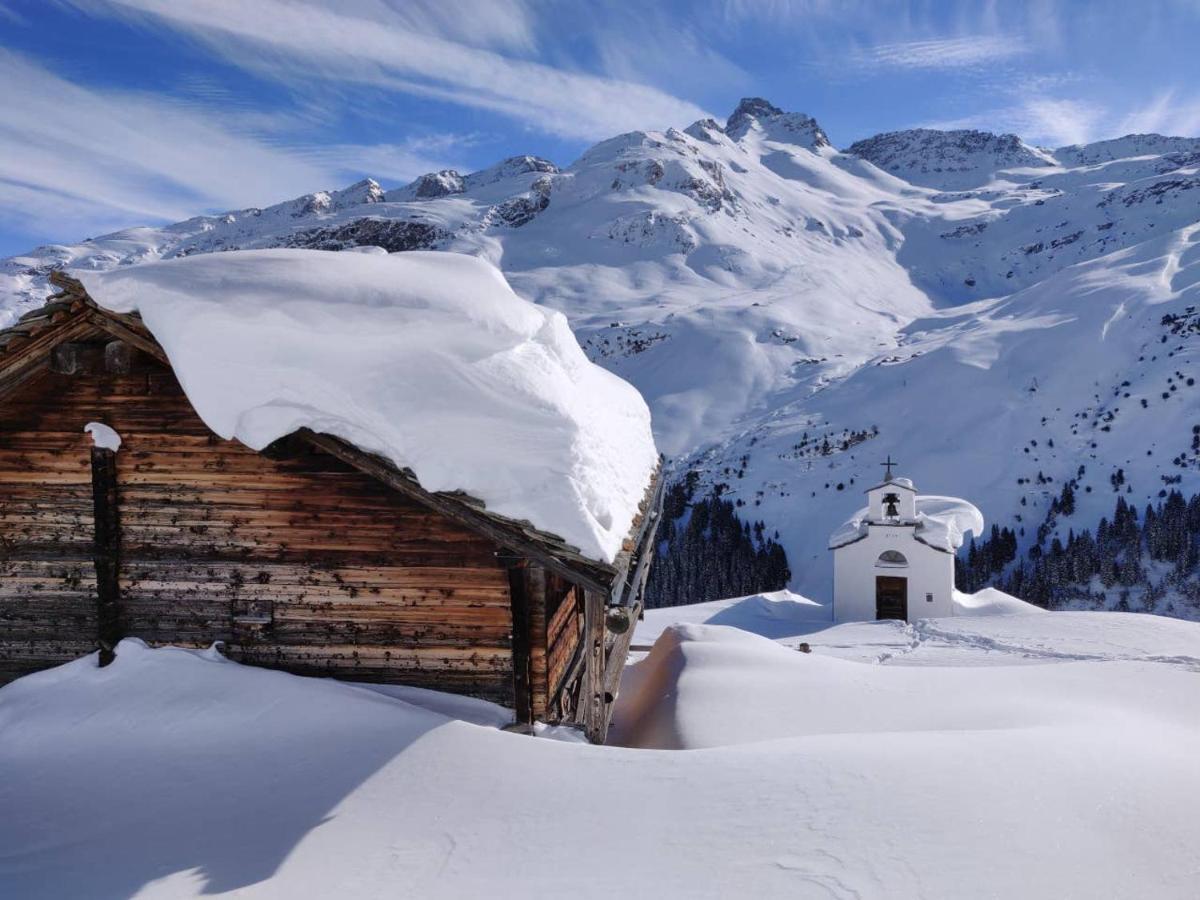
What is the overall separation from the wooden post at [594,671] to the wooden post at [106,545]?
4942 millimetres

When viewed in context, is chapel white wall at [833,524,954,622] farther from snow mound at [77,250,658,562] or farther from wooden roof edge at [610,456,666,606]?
snow mound at [77,250,658,562]

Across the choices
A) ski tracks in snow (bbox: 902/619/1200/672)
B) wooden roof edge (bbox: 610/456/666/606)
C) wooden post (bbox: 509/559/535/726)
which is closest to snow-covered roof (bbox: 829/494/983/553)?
ski tracks in snow (bbox: 902/619/1200/672)

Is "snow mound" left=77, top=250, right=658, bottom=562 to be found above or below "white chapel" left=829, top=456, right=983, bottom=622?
above

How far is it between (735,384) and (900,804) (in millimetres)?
90261

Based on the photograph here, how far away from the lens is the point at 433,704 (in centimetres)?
698

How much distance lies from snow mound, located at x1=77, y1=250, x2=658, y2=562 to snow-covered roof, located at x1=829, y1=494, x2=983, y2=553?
987 inches

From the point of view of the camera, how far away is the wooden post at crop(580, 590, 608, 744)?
7730 millimetres

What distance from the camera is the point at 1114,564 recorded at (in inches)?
1710

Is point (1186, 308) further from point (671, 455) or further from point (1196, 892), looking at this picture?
point (1196, 892)

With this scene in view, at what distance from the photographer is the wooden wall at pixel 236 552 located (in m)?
7.06

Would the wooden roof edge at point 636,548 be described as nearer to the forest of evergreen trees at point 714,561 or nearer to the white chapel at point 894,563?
the white chapel at point 894,563

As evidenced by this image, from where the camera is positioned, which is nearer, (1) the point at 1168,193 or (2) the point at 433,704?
(2) the point at 433,704

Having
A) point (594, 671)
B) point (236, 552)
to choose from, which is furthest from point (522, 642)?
point (236, 552)

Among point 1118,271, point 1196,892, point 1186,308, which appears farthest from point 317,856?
point 1118,271
